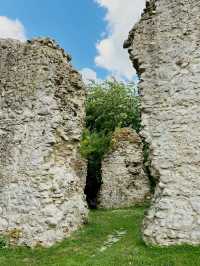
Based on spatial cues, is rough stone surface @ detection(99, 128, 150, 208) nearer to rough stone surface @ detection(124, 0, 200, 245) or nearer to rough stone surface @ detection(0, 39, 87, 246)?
rough stone surface @ detection(0, 39, 87, 246)

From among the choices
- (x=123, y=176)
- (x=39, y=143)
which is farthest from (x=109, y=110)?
(x=39, y=143)

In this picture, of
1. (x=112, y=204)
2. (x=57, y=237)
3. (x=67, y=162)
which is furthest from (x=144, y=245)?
(x=112, y=204)

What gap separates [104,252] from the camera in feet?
28.9

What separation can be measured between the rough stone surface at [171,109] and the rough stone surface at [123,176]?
9359 millimetres

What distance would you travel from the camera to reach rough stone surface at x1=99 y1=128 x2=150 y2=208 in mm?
18578

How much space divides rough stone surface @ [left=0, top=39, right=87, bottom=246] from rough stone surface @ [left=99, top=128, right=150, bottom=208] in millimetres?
7330

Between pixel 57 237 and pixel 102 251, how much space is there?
1.60 metres

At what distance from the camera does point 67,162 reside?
11.1 metres

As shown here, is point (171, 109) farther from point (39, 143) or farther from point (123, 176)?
point (123, 176)

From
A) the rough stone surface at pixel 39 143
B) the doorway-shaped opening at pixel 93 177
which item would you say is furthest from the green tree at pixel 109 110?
the rough stone surface at pixel 39 143

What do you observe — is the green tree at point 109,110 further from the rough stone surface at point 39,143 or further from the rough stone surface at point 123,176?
the rough stone surface at point 39,143

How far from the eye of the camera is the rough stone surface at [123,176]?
18.6m

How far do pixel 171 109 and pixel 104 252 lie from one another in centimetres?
328

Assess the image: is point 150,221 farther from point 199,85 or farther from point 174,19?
point 174,19
